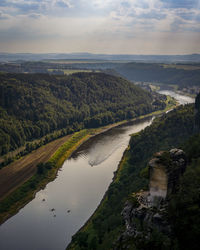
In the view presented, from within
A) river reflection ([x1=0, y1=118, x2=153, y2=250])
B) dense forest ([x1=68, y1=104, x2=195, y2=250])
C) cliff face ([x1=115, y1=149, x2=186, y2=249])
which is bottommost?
river reflection ([x1=0, y1=118, x2=153, y2=250])

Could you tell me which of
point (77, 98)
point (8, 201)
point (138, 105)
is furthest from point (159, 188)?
point (138, 105)

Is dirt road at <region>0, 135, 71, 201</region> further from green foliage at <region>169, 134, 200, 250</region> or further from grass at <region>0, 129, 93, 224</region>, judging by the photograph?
green foliage at <region>169, 134, 200, 250</region>

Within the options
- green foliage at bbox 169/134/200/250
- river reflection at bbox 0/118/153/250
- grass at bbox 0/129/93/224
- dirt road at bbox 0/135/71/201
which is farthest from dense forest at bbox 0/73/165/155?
green foliage at bbox 169/134/200/250

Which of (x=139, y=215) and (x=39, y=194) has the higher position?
(x=139, y=215)

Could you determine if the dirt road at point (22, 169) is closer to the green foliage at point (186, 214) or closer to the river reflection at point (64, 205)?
the river reflection at point (64, 205)

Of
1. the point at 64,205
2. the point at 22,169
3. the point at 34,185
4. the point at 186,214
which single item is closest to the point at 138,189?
the point at 64,205

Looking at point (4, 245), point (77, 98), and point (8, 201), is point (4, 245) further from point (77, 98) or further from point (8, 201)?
point (77, 98)

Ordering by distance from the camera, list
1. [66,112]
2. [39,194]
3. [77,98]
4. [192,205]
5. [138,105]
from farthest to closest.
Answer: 1. [138,105]
2. [77,98]
3. [66,112]
4. [39,194]
5. [192,205]

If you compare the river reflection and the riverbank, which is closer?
the river reflection
